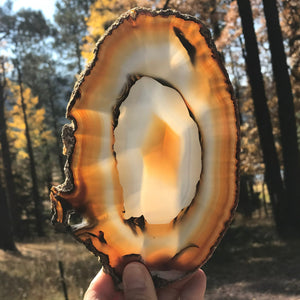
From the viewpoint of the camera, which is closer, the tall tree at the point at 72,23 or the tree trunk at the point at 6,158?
the tree trunk at the point at 6,158

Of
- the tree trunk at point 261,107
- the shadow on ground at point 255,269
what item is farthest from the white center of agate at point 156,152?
the tree trunk at point 261,107

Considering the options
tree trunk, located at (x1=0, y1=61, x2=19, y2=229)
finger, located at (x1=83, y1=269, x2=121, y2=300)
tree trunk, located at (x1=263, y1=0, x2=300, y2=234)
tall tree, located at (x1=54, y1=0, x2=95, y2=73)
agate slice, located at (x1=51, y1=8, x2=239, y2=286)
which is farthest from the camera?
tall tree, located at (x1=54, y1=0, x2=95, y2=73)

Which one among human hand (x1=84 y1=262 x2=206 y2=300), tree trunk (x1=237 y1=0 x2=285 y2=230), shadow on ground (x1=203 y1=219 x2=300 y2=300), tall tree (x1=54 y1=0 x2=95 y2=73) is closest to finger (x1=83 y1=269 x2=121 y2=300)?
human hand (x1=84 y1=262 x2=206 y2=300)

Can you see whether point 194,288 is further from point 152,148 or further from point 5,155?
point 5,155

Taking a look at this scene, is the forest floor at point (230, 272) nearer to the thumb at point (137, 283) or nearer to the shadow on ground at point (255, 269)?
the shadow on ground at point (255, 269)

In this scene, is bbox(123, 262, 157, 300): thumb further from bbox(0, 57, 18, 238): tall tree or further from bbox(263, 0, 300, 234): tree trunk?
bbox(0, 57, 18, 238): tall tree
